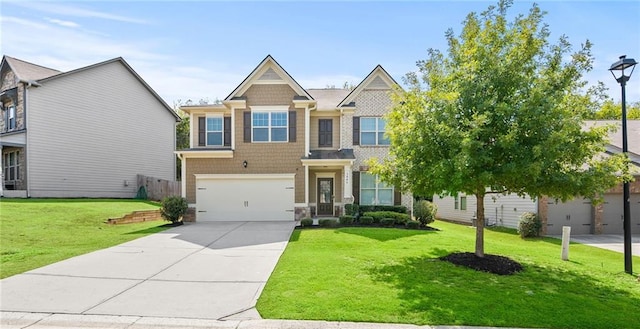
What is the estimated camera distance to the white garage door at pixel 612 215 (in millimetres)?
16281

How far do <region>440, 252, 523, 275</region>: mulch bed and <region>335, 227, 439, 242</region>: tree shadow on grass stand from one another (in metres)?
2.95

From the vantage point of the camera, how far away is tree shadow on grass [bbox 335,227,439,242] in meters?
11.7

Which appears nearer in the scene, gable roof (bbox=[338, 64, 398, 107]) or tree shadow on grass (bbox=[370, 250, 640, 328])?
tree shadow on grass (bbox=[370, 250, 640, 328])

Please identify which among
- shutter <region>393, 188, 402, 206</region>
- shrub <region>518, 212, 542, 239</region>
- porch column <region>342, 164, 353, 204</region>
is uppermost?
porch column <region>342, 164, 353, 204</region>

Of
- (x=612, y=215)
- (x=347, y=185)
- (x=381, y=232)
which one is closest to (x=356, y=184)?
(x=347, y=185)

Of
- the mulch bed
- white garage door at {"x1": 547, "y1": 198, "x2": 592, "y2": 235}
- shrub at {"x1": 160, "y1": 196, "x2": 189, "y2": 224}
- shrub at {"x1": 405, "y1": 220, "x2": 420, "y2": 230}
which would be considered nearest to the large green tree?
the mulch bed

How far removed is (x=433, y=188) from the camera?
25.8 feet

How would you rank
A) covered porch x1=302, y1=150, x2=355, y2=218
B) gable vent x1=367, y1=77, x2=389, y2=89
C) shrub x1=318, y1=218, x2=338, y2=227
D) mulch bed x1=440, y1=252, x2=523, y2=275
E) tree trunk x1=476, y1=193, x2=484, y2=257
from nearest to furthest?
mulch bed x1=440, y1=252, x2=523, y2=275 < tree trunk x1=476, y1=193, x2=484, y2=257 < shrub x1=318, y1=218, x2=338, y2=227 < covered porch x1=302, y1=150, x2=355, y2=218 < gable vent x1=367, y1=77, x2=389, y2=89

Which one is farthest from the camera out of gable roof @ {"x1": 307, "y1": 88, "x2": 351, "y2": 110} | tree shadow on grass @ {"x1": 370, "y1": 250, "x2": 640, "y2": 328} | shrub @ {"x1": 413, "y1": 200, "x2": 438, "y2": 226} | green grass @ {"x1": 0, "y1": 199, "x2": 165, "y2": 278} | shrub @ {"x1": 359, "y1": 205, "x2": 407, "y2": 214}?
gable roof @ {"x1": 307, "y1": 88, "x2": 351, "y2": 110}

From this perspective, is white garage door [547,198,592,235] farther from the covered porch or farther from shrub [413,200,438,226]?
the covered porch

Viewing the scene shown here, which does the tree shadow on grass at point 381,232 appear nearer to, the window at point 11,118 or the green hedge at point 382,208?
the green hedge at point 382,208

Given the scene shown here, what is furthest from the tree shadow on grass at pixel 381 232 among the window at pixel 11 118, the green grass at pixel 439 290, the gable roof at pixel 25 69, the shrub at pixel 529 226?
the window at pixel 11 118

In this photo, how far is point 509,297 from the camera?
6.02m

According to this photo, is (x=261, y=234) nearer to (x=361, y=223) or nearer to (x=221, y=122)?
(x=361, y=223)
